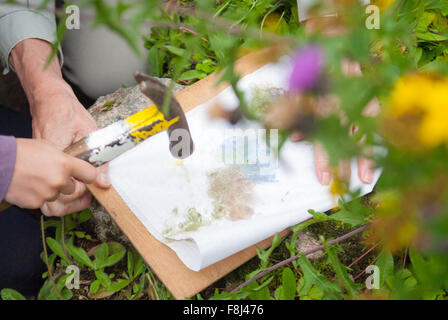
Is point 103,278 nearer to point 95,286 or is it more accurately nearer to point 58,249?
point 95,286

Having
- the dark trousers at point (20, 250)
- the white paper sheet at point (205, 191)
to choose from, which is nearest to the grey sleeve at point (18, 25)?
the dark trousers at point (20, 250)

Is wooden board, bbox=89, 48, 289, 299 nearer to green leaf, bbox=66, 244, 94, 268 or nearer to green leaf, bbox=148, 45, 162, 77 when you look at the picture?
green leaf, bbox=66, 244, 94, 268

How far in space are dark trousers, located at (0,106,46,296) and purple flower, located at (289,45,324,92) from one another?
0.98 metres

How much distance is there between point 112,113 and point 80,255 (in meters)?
0.38

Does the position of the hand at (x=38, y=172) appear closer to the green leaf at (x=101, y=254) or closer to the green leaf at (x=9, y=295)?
the green leaf at (x=101, y=254)

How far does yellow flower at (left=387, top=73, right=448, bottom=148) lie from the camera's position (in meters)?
0.23

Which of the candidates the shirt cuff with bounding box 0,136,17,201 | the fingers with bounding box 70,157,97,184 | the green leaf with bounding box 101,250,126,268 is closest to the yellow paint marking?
the fingers with bounding box 70,157,97,184

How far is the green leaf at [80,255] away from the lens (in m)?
0.91

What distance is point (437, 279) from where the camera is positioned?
1.02ft

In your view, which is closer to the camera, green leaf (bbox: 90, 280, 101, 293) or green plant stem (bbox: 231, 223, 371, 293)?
green plant stem (bbox: 231, 223, 371, 293)

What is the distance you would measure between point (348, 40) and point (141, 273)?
0.79m

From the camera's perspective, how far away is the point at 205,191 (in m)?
0.85
